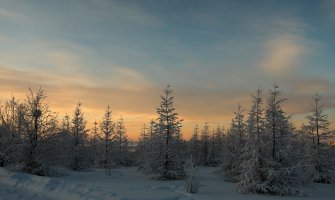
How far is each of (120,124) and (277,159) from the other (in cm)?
5133

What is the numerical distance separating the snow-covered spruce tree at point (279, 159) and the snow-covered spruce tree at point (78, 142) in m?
29.4

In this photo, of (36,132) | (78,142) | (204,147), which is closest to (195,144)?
(204,147)

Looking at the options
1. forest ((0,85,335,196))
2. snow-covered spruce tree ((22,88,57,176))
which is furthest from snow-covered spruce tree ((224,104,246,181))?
snow-covered spruce tree ((22,88,57,176))

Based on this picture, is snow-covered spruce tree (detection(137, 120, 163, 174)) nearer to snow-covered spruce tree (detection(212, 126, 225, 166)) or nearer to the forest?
the forest

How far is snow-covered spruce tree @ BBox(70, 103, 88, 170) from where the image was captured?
46906 millimetres

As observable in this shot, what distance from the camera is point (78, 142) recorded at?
164 ft

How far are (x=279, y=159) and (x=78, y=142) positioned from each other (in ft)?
107

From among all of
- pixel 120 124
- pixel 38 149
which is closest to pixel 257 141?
pixel 38 149

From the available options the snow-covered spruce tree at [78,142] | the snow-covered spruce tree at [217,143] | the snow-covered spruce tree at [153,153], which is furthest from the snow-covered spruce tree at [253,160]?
the snow-covered spruce tree at [217,143]

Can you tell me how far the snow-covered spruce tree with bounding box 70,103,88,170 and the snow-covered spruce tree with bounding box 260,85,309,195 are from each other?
2936cm

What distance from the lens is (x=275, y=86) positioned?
24938mm

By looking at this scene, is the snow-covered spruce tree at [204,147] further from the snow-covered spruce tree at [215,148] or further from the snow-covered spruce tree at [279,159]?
the snow-covered spruce tree at [279,159]

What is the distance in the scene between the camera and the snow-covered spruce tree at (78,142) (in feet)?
154

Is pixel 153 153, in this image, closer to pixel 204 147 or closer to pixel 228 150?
pixel 228 150
